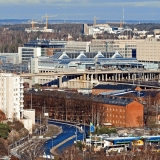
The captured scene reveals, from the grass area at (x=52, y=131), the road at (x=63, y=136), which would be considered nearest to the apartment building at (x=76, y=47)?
the road at (x=63, y=136)

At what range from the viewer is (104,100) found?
38.2 metres

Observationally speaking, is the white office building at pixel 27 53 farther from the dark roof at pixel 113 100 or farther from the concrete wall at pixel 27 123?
the concrete wall at pixel 27 123

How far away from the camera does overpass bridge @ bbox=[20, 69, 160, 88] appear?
5303 cm

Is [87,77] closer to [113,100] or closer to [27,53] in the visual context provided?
[27,53]

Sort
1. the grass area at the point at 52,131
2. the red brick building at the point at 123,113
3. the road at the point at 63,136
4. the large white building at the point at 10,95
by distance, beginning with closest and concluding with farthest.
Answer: the road at the point at 63,136 < the grass area at the point at 52,131 < the large white building at the point at 10,95 < the red brick building at the point at 123,113

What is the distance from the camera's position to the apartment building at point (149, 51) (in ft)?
220

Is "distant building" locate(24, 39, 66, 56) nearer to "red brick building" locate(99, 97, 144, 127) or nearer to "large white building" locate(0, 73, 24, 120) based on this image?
"red brick building" locate(99, 97, 144, 127)

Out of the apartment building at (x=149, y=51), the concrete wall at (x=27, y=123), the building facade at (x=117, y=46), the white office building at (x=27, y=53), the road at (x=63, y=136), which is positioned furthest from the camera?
the building facade at (x=117, y=46)

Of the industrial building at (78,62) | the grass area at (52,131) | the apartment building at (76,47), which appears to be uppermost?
Result: the apartment building at (76,47)

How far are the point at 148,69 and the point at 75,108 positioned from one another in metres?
22.4

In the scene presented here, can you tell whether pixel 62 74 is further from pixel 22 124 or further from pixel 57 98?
pixel 22 124

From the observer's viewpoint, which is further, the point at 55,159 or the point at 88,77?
the point at 88,77

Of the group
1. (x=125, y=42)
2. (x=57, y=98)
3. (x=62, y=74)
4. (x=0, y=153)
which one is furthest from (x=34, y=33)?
(x=0, y=153)

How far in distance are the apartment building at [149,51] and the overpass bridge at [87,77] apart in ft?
27.9
